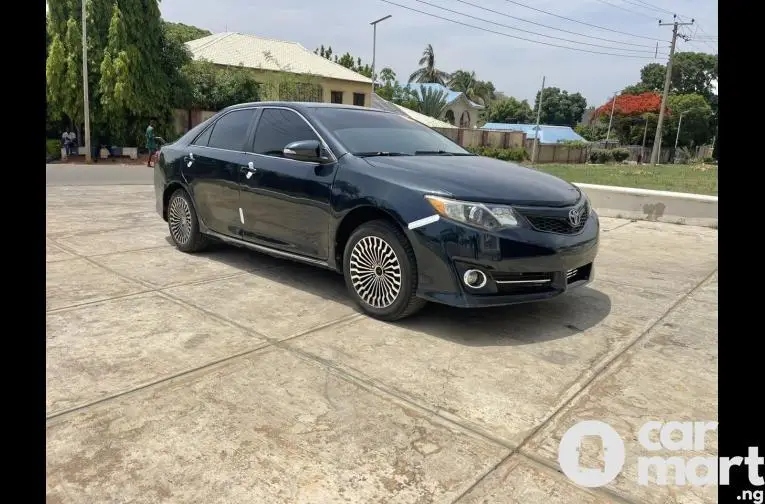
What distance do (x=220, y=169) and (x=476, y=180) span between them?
2.55 meters

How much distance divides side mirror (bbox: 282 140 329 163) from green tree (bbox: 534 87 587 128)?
8629 cm

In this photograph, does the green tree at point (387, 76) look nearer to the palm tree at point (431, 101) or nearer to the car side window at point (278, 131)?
the palm tree at point (431, 101)

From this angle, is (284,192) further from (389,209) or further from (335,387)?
(335,387)

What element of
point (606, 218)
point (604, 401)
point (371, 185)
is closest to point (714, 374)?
point (604, 401)

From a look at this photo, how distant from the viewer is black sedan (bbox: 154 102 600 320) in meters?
3.71

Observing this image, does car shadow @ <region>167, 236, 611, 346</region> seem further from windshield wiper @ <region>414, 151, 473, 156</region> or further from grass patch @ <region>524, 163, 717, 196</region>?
grass patch @ <region>524, 163, 717, 196</region>

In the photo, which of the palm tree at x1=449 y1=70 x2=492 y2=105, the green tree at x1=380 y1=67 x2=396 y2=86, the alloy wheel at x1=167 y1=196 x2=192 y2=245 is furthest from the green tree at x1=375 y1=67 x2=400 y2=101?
the alloy wheel at x1=167 y1=196 x2=192 y2=245

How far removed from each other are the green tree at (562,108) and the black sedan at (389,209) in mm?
85689

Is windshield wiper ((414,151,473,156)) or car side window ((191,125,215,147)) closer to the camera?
windshield wiper ((414,151,473,156))

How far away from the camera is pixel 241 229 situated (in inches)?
204

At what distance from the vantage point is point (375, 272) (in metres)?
4.12

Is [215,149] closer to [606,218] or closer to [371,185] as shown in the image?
[371,185]

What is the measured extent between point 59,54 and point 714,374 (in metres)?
25.6

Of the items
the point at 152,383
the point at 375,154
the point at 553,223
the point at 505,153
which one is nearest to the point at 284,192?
the point at 375,154
